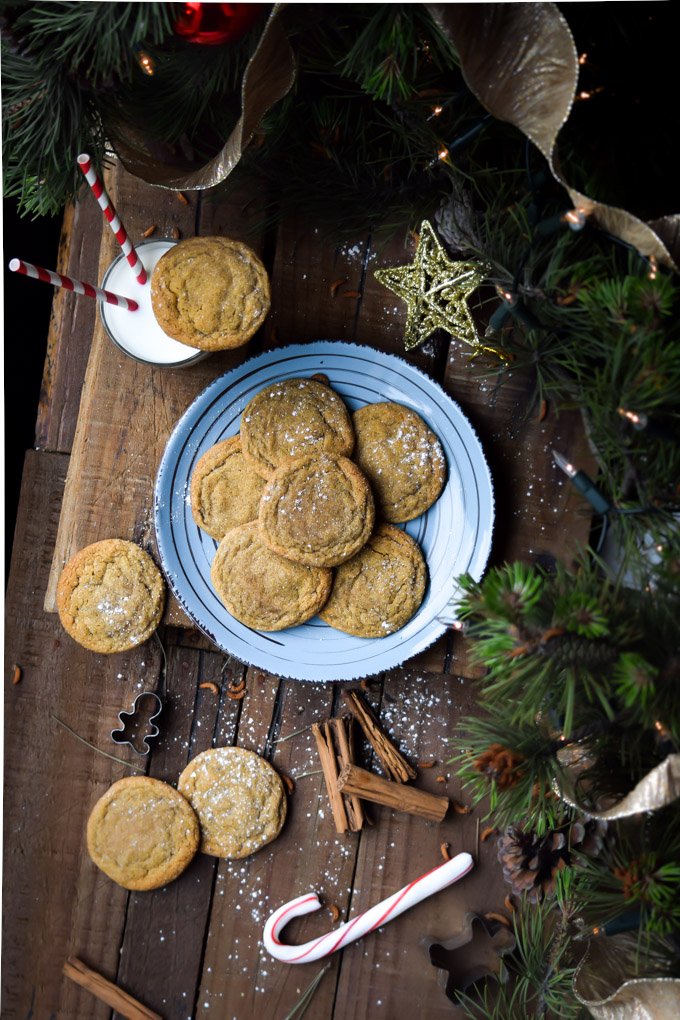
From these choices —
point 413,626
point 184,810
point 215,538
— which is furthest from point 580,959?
point 215,538

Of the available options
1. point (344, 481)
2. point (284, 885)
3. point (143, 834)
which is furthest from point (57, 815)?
point (344, 481)

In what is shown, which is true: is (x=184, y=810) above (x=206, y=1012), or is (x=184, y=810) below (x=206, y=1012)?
above

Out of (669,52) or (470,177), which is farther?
(470,177)

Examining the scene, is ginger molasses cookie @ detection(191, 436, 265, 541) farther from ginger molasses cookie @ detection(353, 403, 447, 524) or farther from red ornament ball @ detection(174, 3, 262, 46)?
red ornament ball @ detection(174, 3, 262, 46)

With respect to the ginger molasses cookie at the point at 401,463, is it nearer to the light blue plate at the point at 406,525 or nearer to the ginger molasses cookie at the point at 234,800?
the light blue plate at the point at 406,525

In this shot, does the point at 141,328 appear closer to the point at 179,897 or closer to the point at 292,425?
the point at 292,425

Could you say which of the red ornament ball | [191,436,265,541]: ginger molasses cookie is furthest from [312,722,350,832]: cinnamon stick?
the red ornament ball

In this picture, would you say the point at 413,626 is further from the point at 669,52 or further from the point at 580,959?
the point at 669,52
